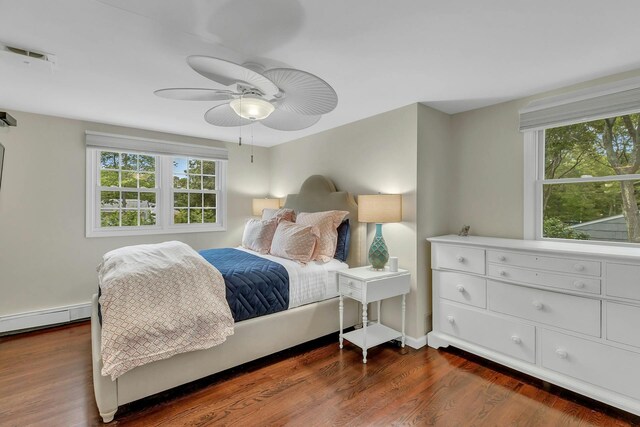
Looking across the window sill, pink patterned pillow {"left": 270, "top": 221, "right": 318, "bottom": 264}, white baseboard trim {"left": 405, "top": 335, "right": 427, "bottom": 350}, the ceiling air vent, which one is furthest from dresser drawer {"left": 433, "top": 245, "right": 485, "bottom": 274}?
the ceiling air vent

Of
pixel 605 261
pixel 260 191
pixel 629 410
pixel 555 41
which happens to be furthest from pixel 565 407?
pixel 260 191

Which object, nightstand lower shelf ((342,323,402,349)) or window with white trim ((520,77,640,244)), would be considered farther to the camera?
nightstand lower shelf ((342,323,402,349))

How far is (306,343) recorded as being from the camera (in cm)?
279

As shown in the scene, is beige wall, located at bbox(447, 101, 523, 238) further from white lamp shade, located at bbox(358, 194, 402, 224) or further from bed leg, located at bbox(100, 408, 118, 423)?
bed leg, located at bbox(100, 408, 118, 423)

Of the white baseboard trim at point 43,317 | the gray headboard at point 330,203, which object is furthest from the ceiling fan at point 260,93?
the white baseboard trim at point 43,317

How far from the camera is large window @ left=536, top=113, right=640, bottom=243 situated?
2.19 metres

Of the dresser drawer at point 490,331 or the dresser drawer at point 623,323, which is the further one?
the dresser drawer at point 490,331

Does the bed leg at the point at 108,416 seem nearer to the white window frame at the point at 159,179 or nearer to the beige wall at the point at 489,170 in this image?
the white window frame at the point at 159,179

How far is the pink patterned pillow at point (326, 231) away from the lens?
2.97m

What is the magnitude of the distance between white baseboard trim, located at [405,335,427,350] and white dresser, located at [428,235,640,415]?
0.10 m

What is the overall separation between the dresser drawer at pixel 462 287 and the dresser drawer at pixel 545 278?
143 millimetres

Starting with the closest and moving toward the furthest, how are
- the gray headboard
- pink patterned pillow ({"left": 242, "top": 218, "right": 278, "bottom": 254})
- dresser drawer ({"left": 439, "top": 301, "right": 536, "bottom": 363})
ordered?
dresser drawer ({"left": 439, "top": 301, "right": 536, "bottom": 363}) → the gray headboard → pink patterned pillow ({"left": 242, "top": 218, "right": 278, "bottom": 254})

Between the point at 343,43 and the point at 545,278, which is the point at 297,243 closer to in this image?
the point at 343,43

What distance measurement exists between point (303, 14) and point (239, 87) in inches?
22.7
